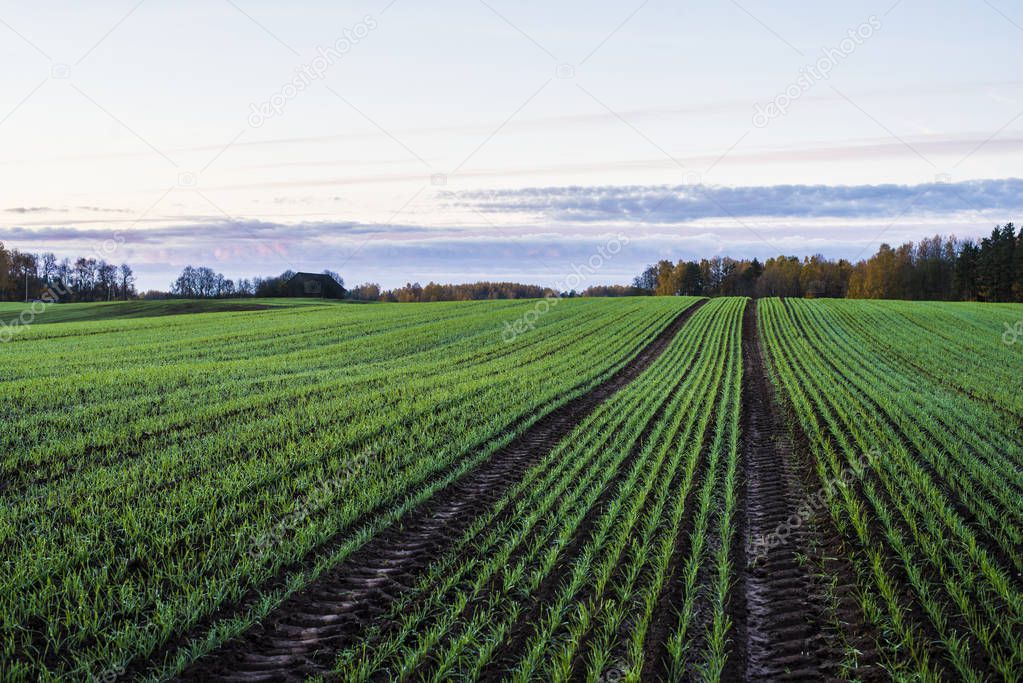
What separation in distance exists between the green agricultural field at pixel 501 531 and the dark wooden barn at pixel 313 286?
77.5 meters

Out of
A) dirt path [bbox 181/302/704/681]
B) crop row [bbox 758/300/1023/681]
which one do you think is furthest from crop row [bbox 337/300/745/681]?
crop row [bbox 758/300/1023/681]

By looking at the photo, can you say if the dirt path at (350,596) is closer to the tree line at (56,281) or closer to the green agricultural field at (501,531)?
the green agricultural field at (501,531)

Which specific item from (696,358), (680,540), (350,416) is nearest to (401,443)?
(350,416)

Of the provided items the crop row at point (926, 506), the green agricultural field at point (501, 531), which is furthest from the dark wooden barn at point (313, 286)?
→ the crop row at point (926, 506)

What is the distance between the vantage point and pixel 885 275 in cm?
9500

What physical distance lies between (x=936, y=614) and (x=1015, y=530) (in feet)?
10.4

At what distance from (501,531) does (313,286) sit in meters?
91.9

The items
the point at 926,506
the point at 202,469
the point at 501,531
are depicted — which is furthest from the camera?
the point at 202,469

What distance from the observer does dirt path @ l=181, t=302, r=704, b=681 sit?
5.18 metres

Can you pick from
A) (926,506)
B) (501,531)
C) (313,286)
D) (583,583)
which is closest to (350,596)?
(501,531)

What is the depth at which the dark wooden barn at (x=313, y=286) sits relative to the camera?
9319 centimetres

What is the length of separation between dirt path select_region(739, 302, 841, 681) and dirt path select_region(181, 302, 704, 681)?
3.60 metres

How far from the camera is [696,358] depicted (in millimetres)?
26641

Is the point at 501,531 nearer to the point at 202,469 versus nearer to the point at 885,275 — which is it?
the point at 202,469
